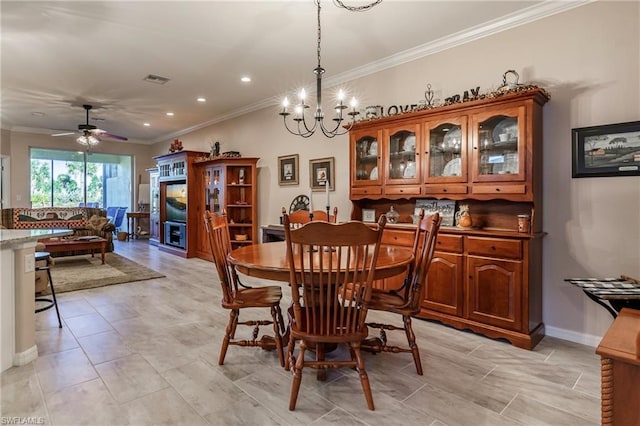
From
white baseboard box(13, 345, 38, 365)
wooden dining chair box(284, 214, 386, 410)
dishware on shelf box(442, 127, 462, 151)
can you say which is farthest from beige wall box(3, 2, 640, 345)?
white baseboard box(13, 345, 38, 365)

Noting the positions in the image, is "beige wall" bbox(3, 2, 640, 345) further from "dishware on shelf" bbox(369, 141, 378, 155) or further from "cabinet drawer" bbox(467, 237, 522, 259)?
"dishware on shelf" bbox(369, 141, 378, 155)

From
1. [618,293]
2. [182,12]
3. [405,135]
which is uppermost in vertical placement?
[182,12]

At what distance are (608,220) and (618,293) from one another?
1145mm

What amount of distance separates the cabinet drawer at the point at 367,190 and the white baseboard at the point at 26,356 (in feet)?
10.2

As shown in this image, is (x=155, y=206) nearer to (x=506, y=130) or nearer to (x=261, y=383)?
(x=261, y=383)

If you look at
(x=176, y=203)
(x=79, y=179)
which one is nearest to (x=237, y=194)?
(x=176, y=203)

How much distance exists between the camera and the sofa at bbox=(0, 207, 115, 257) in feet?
21.6

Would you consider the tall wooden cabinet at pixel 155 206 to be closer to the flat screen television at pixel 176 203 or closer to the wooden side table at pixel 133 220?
the flat screen television at pixel 176 203

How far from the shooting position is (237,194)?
6.28 m

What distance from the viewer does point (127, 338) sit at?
2857mm

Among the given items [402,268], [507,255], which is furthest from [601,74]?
[402,268]

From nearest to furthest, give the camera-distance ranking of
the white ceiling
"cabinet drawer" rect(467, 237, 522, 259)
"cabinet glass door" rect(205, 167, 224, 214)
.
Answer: "cabinet drawer" rect(467, 237, 522, 259) → the white ceiling → "cabinet glass door" rect(205, 167, 224, 214)

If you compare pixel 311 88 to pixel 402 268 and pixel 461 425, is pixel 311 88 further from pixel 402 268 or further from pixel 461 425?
pixel 461 425

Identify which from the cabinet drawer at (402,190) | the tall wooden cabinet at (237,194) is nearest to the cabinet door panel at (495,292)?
the cabinet drawer at (402,190)
